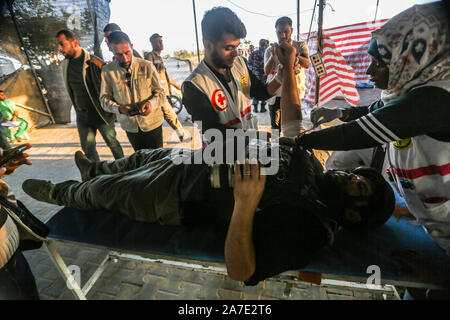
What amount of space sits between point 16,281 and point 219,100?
1.97 m

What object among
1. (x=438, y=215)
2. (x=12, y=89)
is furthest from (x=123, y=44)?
(x=12, y=89)

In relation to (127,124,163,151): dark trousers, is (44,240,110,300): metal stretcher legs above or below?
below

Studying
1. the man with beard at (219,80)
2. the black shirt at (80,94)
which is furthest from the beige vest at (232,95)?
the black shirt at (80,94)

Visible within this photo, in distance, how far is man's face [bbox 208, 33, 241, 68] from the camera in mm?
1861

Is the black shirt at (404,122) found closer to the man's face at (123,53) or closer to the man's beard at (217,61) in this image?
the man's beard at (217,61)

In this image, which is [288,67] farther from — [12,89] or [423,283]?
[12,89]

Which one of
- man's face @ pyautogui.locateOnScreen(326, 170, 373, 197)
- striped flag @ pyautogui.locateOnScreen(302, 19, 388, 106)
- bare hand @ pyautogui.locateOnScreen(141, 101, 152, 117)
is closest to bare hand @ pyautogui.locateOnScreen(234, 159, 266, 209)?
man's face @ pyautogui.locateOnScreen(326, 170, 373, 197)

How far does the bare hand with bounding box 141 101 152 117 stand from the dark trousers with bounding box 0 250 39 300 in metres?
1.83

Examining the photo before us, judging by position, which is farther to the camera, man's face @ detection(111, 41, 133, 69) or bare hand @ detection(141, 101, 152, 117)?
bare hand @ detection(141, 101, 152, 117)

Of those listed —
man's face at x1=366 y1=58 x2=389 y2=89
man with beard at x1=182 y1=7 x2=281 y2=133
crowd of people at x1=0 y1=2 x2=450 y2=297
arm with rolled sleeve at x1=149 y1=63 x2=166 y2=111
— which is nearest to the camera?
crowd of people at x1=0 y1=2 x2=450 y2=297

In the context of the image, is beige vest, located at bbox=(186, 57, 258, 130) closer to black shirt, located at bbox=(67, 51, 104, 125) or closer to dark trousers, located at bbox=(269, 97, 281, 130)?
dark trousers, located at bbox=(269, 97, 281, 130)

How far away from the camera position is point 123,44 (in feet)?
8.76

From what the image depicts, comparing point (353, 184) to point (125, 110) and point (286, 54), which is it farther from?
point (125, 110)
